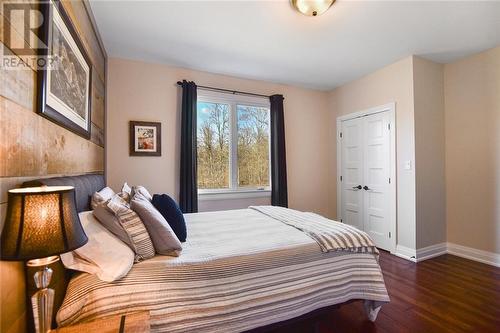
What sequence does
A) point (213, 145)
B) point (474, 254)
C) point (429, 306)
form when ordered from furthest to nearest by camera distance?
point (213, 145) → point (474, 254) → point (429, 306)

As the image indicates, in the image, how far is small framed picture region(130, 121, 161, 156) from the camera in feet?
10.6

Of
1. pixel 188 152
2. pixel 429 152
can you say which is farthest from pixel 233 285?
pixel 429 152

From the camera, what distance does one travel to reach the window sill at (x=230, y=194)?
362 cm

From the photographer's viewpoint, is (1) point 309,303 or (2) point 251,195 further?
(2) point 251,195

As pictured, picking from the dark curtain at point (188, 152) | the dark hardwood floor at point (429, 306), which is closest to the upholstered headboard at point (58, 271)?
the dark hardwood floor at point (429, 306)

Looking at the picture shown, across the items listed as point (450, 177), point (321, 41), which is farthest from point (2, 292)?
point (450, 177)

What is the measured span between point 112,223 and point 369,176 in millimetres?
3626

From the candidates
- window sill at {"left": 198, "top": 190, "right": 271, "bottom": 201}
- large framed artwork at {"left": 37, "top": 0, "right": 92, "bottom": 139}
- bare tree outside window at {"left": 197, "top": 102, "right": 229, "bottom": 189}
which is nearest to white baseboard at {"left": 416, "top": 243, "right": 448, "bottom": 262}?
window sill at {"left": 198, "top": 190, "right": 271, "bottom": 201}

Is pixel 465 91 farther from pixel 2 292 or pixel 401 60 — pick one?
pixel 2 292

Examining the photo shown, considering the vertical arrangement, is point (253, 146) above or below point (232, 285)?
above

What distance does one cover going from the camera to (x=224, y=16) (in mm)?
2316

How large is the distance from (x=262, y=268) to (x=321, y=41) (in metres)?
2.59

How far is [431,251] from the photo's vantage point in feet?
10.5

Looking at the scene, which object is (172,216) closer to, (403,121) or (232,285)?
(232,285)
